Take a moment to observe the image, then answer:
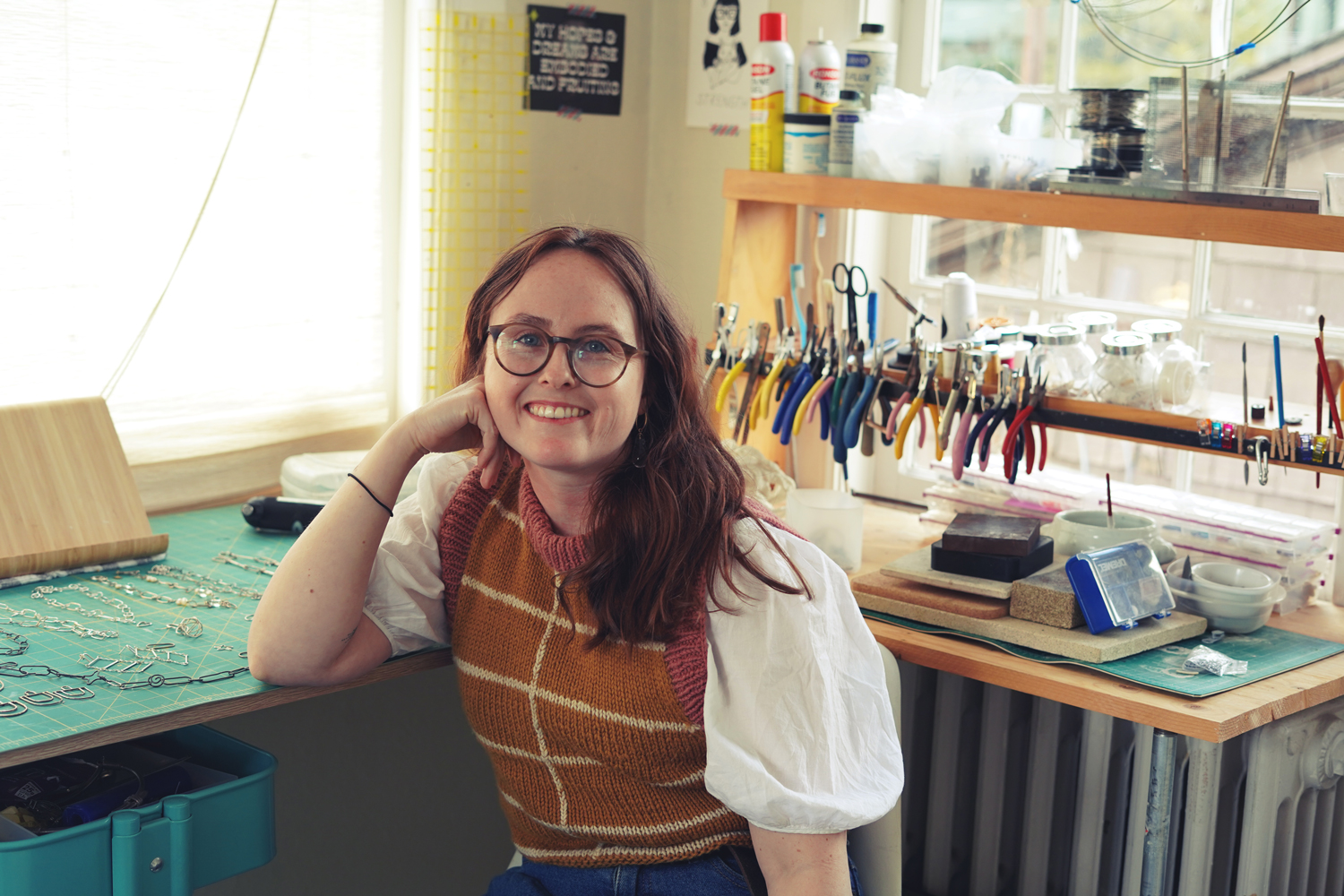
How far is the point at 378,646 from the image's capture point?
1.42m

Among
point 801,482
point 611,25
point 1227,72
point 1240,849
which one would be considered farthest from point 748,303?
point 1240,849

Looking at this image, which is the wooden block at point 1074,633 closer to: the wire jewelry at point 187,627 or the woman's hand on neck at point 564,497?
the woman's hand on neck at point 564,497

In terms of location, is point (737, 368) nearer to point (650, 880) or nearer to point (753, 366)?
point (753, 366)

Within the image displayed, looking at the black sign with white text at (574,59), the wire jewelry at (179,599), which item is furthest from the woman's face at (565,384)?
the black sign with white text at (574,59)

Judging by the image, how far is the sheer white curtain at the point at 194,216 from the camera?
6.04 ft

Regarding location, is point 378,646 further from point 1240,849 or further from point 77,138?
point 1240,849

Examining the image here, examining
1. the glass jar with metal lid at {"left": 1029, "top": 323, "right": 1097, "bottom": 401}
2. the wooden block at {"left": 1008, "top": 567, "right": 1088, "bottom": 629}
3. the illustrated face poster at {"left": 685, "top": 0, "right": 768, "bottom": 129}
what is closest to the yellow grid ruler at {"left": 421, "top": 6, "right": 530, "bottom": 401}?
the illustrated face poster at {"left": 685, "top": 0, "right": 768, "bottom": 129}

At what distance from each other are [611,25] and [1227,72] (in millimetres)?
1065

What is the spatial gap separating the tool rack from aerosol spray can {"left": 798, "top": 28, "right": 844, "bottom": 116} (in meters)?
0.12

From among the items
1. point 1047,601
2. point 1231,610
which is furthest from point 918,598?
point 1231,610

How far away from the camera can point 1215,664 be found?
1.54 m

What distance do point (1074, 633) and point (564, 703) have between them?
655mm

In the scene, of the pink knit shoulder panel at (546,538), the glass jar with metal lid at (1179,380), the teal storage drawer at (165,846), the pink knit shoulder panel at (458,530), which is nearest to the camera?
the teal storage drawer at (165,846)

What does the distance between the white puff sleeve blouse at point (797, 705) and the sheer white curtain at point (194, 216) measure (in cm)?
110
